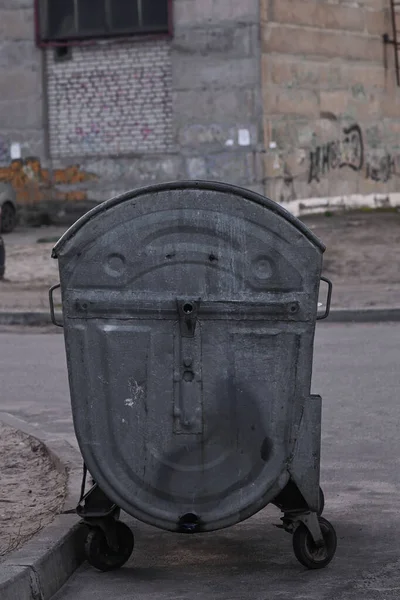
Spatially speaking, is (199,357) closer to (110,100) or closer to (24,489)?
(24,489)

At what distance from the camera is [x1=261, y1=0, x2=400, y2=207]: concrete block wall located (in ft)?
85.1

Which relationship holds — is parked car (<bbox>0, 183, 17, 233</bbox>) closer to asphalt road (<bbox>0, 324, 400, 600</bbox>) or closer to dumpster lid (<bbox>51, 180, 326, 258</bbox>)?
asphalt road (<bbox>0, 324, 400, 600</bbox>)

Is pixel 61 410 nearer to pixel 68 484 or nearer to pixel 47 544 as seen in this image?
pixel 68 484

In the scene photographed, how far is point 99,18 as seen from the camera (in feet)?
85.9

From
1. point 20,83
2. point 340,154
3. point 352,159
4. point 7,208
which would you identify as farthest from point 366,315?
point 352,159

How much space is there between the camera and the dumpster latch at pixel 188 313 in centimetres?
567

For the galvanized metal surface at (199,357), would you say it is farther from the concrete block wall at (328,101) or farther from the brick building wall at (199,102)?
the concrete block wall at (328,101)

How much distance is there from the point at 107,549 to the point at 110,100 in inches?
843

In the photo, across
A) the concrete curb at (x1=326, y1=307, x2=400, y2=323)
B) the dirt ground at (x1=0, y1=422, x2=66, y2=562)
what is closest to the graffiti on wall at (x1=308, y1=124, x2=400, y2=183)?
the concrete curb at (x1=326, y1=307, x2=400, y2=323)

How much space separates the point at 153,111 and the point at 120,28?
67.8 inches

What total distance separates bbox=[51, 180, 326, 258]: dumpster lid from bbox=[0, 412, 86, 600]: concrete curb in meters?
1.24

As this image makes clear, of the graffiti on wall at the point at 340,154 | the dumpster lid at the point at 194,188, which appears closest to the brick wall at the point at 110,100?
the graffiti on wall at the point at 340,154

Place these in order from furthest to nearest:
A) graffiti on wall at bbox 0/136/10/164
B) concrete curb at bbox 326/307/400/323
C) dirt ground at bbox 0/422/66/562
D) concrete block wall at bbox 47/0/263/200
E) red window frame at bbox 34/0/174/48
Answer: graffiti on wall at bbox 0/136/10/164 < red window frame at bbox 34/0/174/48 < concrete block wall at bbox 47/0/263/200 < concrete curb at bbox 326/307/400/323 < dirt ground at bbox 0/422/66/562

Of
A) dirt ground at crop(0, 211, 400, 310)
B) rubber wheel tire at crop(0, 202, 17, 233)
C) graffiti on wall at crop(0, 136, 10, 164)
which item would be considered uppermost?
graffiti on wall at crop(0, 136, 10, 164)
